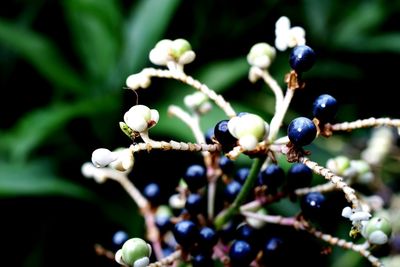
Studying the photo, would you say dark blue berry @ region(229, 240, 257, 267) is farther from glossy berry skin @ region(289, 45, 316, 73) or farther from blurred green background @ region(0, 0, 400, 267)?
blurred green background @ region(0, 0, 400, 267)

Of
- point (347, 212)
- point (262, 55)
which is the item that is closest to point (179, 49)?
point (262, 55)

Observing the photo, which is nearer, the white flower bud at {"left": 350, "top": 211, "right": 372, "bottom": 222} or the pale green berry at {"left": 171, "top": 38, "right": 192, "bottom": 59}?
the white flower bud at {"left": 350, "top": 211, "right": 372, "bottom": 222}

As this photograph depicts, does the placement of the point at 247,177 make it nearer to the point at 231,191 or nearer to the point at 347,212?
the point at 231,191

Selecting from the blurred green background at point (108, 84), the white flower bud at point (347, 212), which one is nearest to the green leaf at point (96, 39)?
the blurred green background at point (108, 84)

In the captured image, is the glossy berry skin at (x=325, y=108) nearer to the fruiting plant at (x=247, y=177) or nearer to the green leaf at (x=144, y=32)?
the fruiting plant at (x=247, y=177)

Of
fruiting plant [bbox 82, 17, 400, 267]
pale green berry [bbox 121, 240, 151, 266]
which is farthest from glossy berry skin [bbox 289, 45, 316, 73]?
pale green berry [bbox 121, 240, 151, 266]

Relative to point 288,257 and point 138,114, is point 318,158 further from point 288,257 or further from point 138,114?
point 138,114
